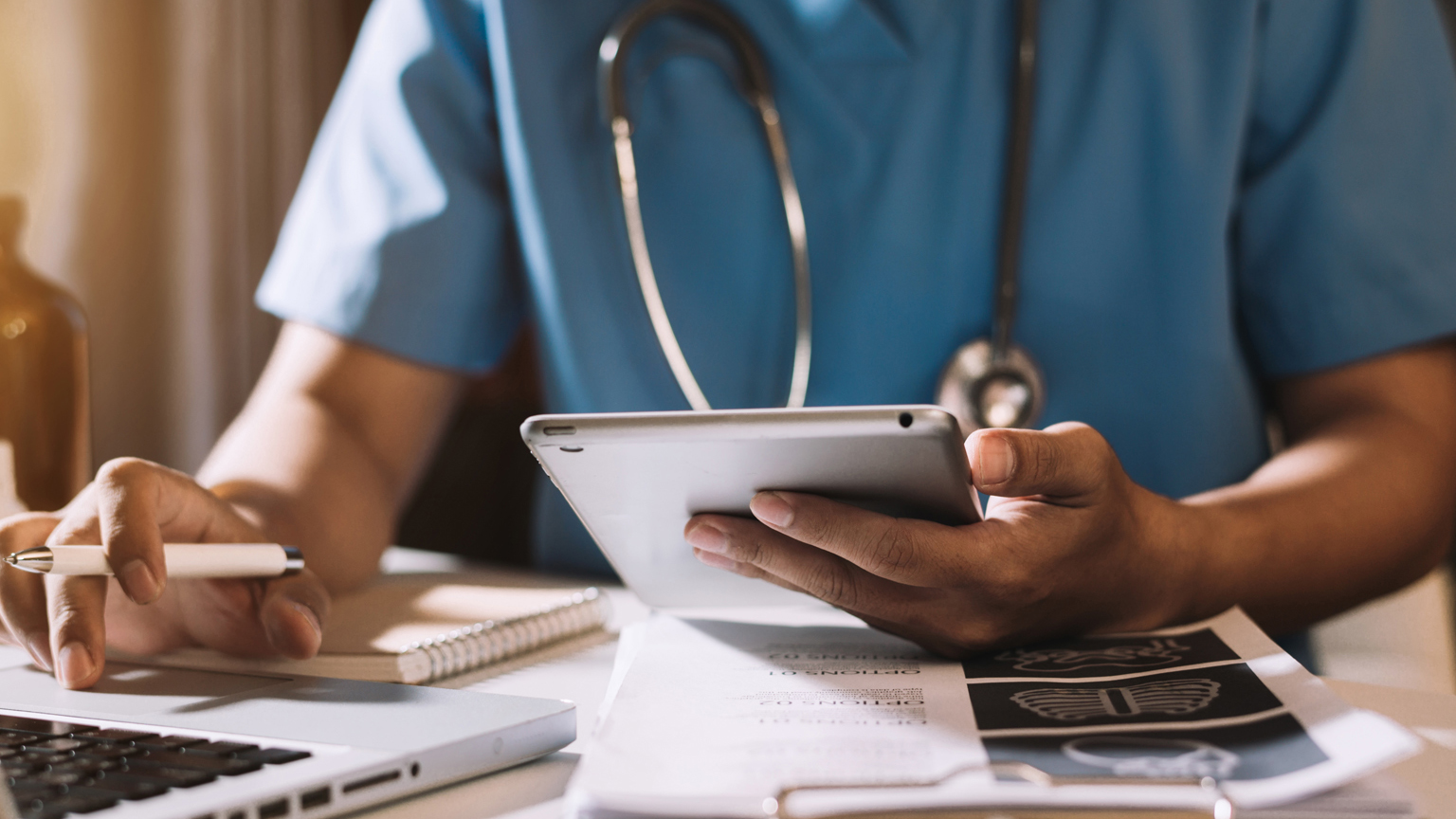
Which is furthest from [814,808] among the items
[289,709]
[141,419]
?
[141,419]

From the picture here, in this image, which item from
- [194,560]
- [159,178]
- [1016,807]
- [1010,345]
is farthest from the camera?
[159,178]

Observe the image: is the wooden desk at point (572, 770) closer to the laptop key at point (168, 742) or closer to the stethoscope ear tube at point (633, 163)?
the laptop key at point (168, 742)

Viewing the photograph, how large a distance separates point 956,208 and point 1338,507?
12.9 inches

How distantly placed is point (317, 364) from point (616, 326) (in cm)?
23

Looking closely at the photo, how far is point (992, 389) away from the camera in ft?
2.43

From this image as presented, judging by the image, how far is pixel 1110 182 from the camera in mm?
787

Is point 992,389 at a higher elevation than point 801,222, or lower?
lower

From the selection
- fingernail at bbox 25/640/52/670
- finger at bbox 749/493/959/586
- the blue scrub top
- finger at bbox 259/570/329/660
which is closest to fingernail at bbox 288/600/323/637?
finger at bbox 259/570/329/660

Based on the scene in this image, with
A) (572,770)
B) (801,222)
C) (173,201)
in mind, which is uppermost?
(173,201)

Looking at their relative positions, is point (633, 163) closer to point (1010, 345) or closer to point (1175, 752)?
point (1010, 345)

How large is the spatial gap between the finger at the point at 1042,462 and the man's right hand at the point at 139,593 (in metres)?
0.32

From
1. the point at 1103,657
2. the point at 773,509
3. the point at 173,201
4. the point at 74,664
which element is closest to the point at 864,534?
the point at 773,509

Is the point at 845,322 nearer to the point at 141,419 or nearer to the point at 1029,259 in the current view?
the point at 1029,259

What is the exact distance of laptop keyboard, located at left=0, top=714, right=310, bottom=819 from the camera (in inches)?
12.3
